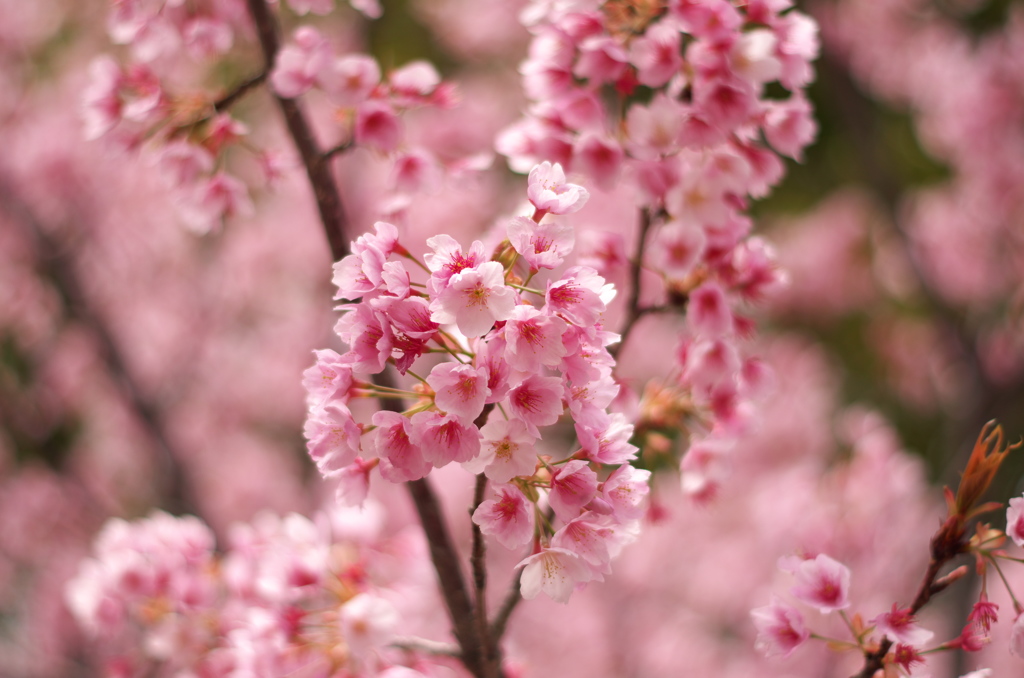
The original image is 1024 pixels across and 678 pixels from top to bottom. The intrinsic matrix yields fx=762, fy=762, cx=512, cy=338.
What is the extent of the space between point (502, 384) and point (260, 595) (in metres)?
0.85

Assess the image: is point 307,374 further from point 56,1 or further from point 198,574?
point 56,1

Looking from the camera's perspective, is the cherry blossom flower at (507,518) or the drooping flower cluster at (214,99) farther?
the drooping flower cluster at (214,99)

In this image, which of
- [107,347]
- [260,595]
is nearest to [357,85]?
[260,595]

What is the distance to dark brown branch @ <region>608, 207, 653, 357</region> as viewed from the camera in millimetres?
1132

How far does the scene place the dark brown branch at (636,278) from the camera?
1132 millimetres

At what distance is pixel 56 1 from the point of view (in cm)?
415

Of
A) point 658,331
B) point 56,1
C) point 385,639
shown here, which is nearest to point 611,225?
point 658,331

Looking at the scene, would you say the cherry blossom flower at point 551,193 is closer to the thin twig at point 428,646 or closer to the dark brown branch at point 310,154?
the dark brown branch at point 310,154

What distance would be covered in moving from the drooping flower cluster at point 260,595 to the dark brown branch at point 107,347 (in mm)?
1637

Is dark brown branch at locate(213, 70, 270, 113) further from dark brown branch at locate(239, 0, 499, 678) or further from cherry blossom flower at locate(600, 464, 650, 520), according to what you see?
cherry blossom flower at locate(600, 464, 650, 520)

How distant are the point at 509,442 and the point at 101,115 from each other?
3.20ft

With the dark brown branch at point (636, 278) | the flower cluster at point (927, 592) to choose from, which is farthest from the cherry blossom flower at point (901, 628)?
the dark brown branch at point (636, 278)

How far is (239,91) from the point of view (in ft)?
3.66

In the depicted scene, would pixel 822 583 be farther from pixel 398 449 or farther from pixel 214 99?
pixel 214 99
